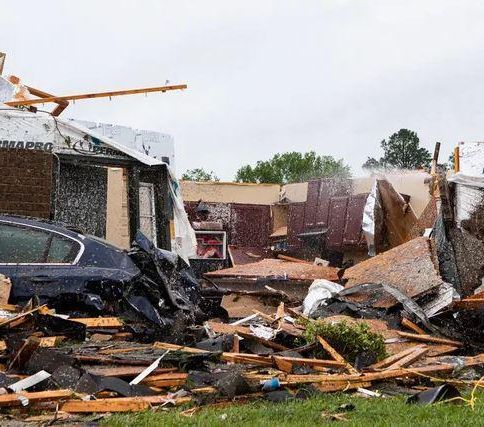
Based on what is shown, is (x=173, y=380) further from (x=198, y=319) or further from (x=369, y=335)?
(x=198, y=319)

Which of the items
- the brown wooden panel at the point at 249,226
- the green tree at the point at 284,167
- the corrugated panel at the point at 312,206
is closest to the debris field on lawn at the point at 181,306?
the corrugated panel at the point at 312,206

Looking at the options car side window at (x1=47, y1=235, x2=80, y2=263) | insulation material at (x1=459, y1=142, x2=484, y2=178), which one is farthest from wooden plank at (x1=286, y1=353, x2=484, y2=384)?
insulation material at (x1=459, y1=142, x2=484, y2=178)

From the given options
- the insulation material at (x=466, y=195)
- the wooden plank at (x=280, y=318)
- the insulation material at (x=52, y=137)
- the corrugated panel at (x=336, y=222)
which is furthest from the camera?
the corrugated panel at (x=336, y=222)

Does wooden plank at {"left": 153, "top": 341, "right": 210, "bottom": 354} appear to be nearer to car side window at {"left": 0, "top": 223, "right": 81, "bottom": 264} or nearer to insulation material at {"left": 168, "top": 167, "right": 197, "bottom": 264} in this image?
car side window at {"left": 0, "top": 223, "right": 81, "bottom": 264}

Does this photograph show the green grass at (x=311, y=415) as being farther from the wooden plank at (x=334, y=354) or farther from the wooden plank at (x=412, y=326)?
the wooden plank at (x=412, y=326)

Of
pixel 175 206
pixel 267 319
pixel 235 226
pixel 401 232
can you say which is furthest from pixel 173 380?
pixel 235 226

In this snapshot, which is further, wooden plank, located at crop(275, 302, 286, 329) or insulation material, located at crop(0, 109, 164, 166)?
insulation material, located at crop(0, 109, 164, 166)

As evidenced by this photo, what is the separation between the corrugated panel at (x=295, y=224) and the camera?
76.5ft

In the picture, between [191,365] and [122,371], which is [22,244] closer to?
[122,371]

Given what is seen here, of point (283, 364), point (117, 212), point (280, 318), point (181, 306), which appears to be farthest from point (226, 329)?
point (117, 212)

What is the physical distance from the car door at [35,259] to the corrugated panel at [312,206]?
14.4m

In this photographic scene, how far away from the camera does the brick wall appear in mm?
13305

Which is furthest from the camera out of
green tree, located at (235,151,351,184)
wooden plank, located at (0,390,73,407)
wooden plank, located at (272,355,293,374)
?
green tree, located at (235,151,351,184)

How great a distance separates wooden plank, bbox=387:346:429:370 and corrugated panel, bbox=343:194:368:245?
12238mm
